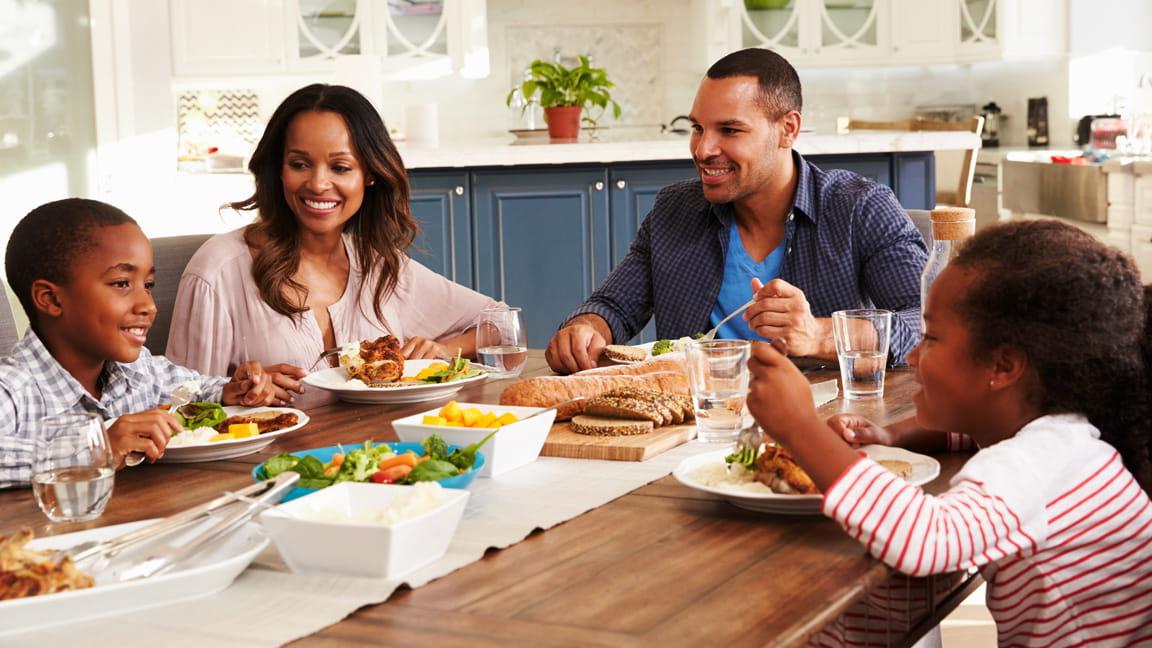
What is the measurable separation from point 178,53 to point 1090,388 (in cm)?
590

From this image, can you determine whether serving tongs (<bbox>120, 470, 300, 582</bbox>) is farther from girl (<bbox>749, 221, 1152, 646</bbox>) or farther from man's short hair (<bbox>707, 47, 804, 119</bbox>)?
man's short hair (<bbox>707, 47, 804, 119</bbox>)

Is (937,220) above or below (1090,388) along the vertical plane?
above

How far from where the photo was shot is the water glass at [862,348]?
1.91 m

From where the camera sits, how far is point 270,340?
96.7 inches

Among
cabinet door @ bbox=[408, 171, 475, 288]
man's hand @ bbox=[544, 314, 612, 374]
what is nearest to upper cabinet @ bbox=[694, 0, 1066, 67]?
cabinet door @ bbox=[408, 171, 475, 288]

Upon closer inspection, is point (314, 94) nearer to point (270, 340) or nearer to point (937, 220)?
point (270, 340)

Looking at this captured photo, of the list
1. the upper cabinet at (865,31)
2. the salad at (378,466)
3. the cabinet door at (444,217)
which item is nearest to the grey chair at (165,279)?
the salad at (378,466)

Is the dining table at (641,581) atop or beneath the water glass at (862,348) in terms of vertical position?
beneath

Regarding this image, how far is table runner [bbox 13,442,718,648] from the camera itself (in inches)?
40.4

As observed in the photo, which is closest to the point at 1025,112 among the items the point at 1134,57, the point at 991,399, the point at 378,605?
the point at 1134,57

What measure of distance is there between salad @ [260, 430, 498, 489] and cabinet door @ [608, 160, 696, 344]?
3.32 metres

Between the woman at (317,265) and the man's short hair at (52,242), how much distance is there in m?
0.54

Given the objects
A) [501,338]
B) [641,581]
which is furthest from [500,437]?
[501,338]

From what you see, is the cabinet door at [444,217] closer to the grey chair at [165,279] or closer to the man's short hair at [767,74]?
the grey chair at [165,279]
